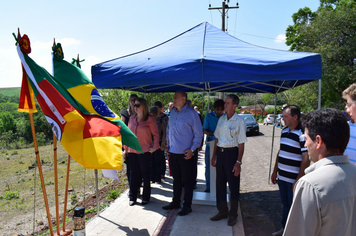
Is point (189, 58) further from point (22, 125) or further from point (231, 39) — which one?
point (22, 125)

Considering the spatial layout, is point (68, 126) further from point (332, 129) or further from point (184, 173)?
point (332, 129)

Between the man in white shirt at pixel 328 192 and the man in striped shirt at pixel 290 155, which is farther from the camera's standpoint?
the man in striped shirt at pixel 290 155

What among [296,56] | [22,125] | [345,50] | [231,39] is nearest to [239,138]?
[296,56]

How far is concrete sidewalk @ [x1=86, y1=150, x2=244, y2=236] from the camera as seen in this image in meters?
3.72

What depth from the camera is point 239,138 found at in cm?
383

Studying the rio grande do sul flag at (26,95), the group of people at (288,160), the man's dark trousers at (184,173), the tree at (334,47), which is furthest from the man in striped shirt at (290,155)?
the tree at (334,47)

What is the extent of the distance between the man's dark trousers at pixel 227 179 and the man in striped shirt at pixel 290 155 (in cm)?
68

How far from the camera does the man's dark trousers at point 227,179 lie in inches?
152

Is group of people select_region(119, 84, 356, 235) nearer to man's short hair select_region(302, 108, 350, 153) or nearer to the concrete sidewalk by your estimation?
man's short hair select_region(302, 108, 350, 153)

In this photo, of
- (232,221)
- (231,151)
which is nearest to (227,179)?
(231,151)

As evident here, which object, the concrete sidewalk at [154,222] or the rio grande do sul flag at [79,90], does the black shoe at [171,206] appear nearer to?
the concrete sidewalk at [154,222]

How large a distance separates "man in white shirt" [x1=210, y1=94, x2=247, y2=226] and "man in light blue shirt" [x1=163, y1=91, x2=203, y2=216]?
1.34 feet

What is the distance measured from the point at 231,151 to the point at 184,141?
2.57 ft

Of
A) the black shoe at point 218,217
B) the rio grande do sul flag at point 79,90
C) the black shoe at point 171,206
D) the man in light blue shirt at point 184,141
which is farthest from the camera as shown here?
the black shoe at point 171,206
